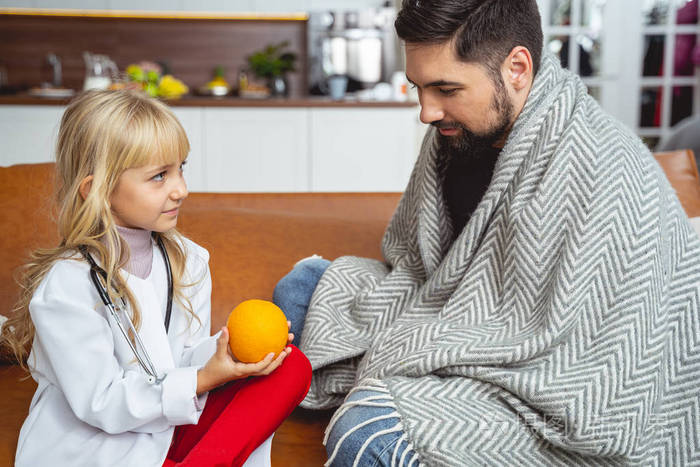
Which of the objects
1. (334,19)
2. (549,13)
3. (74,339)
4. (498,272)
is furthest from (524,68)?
(549,13)

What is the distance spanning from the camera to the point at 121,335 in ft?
3.49

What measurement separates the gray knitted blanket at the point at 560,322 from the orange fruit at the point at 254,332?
0.77 ft

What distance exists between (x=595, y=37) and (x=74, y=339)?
16.7 ft

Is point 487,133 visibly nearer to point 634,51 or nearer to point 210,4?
point 210,4

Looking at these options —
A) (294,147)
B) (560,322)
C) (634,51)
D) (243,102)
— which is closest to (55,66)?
(243,102)

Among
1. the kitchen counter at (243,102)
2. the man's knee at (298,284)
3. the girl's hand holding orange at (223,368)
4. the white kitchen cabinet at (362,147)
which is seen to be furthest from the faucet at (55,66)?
the girl's hand holding orange at (223,368)

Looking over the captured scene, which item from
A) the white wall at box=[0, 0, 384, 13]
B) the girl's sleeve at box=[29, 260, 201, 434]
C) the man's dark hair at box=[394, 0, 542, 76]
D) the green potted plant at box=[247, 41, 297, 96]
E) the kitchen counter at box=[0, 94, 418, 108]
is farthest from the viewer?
the white wall at box=[0, 0, 384, 13]

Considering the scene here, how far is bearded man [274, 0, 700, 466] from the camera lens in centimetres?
110

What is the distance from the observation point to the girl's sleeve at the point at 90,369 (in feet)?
3.29

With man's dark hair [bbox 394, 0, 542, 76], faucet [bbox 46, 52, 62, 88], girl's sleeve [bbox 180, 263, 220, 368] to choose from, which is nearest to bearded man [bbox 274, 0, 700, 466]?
man's dark hair [bbox 394, 0, 542, 76]

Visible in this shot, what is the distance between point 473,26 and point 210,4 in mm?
3864

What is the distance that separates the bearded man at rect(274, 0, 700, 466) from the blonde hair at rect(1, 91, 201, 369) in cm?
48

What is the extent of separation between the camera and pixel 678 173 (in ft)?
6.17

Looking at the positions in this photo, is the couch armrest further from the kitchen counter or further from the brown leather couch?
the kitchen counter
